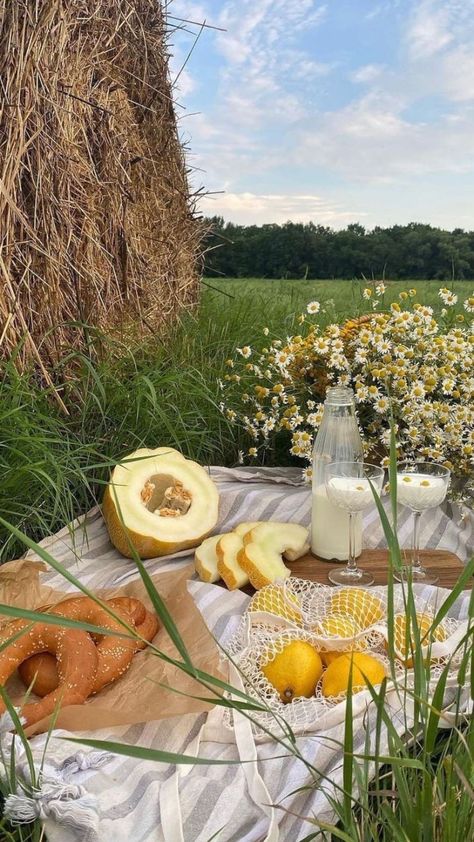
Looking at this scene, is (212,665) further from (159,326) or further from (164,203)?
(164,203)

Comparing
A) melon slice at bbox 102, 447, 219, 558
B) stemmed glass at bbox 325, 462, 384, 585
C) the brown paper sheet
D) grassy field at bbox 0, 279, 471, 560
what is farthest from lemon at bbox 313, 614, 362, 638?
grassy field at bbox 0, 279, 471, 560

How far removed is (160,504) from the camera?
2324 millimetres

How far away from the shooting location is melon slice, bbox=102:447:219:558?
7.02 ft

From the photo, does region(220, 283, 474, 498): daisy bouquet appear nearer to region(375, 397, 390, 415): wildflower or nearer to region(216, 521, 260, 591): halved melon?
region(375, 397, 390, 415): wildflower

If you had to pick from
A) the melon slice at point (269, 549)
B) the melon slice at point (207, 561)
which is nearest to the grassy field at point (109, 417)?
the melon slice at point (207, 561)

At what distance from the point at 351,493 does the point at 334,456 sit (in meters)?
0.22

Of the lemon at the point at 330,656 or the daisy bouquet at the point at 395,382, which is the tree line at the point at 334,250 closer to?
the daisy bouquet at the point at 395,382

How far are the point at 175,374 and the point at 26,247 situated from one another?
669 mm

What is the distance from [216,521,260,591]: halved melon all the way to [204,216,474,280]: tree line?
3.35 meters

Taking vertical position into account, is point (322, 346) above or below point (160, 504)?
above

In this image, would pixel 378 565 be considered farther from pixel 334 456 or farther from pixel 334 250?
pixel 334 250

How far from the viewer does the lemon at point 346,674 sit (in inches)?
54.0

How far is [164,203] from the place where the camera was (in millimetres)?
3916

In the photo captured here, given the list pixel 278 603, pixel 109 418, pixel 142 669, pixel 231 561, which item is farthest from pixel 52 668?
pixel 109 418
